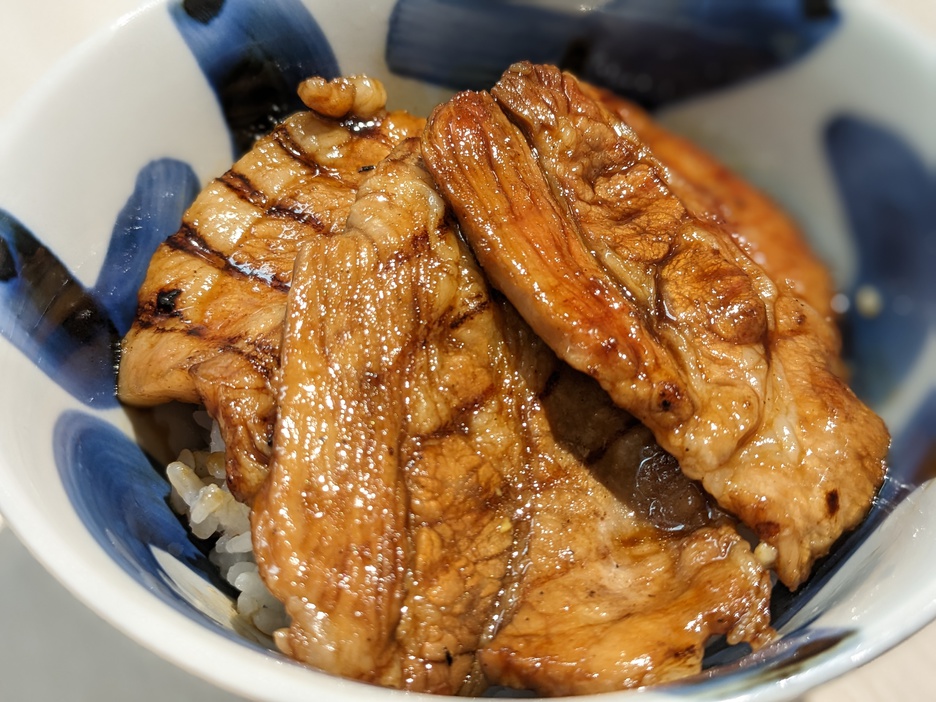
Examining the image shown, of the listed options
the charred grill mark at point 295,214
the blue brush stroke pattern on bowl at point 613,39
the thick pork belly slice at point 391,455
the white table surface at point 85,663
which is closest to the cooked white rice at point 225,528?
the thick pork belly slice at point 391,455

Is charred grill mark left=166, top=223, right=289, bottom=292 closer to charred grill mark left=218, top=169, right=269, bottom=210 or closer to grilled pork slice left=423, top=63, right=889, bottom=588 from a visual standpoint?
charred grill mark left=218, top=169, right=269, bottom=210

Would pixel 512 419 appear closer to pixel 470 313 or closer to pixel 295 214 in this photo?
pixel 470 313

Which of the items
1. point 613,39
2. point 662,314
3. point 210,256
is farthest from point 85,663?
point 613,39

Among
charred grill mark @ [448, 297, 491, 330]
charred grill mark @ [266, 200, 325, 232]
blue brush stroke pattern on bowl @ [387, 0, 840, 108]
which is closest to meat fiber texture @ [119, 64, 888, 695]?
charred grill mark @ [448, 297, 491, 330]

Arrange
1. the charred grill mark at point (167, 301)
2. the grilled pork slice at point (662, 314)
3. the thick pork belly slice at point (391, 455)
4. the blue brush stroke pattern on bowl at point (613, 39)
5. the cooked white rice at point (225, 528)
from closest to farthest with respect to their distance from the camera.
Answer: the thick pork belly slice at point (391, 455) < the grilled pork slice at point (662, 314) < the cooked white rice at point (225, 528) < the charred grill mark at point (167, 301) < the blue brush stroke pattern on bowl at point (613, 39)

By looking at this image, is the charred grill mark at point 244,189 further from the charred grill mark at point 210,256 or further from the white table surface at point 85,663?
the white table surface at point 85,663

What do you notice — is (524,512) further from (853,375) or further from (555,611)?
(853,375)
